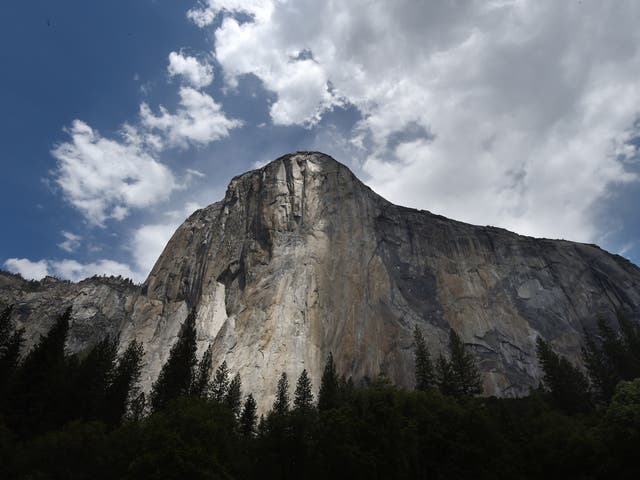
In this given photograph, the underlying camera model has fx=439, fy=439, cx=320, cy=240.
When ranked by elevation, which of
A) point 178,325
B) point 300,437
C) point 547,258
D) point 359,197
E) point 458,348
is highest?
point 359,197

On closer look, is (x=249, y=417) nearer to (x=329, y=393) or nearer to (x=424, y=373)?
(x=329, y=393)

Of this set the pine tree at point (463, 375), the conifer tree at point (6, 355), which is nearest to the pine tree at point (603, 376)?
the pine tree at point (463, 375)

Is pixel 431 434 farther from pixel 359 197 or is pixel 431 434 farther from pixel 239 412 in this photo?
pixel 359 197

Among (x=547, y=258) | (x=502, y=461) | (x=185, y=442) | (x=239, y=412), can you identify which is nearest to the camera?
(x=185, y=442)

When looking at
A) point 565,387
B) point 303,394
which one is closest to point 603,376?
point 565,387

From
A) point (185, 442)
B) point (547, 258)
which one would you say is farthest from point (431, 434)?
point (547, 258)

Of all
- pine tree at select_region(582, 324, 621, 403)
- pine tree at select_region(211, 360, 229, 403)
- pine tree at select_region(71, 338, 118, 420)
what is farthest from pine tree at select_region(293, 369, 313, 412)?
pine tree at select_region(582, 324, 621, 403)

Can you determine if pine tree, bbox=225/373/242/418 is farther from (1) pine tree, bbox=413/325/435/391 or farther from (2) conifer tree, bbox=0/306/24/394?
(1) pine tree, bbox=413/325/435/391
